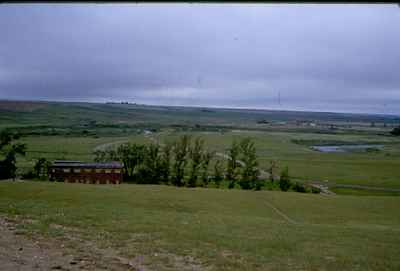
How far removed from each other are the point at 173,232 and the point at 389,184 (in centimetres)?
4323

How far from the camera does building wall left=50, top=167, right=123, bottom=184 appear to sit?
41.9 meters

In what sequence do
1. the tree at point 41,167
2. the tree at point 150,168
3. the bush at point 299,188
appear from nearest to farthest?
the bush at point 299,188 → the tree at point 41,167 → the tree at point 150,168

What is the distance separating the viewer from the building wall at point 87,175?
41938mm

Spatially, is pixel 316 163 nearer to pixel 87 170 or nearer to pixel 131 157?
pixel 131 157

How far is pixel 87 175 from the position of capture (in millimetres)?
41844

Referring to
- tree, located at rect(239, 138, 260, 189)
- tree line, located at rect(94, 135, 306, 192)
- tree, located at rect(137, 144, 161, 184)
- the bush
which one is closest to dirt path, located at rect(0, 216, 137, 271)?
tree line, located at rect(94, 135, 306, 192)

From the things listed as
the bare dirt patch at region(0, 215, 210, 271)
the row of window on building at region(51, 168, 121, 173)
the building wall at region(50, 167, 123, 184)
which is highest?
the bare dirt patch at region(0, 215, 210, 271)

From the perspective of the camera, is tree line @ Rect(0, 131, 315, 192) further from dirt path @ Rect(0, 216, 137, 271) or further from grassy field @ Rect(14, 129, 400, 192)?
dirt path @ Rect(0, 216, 137, 271)

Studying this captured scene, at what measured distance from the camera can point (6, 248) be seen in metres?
7.44

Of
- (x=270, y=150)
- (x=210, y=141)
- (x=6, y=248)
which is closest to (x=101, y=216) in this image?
(x=6, y=248)

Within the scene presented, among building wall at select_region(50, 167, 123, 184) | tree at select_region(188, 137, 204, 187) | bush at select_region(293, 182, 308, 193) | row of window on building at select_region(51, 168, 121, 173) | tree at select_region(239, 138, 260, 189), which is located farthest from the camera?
tree at select_region(188, 137, 204, 187)

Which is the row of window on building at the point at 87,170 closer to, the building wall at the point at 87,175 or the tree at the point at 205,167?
the building wall at the point at 87,175

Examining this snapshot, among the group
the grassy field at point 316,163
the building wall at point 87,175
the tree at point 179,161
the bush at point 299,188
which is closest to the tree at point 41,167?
the building wall at point 87,175

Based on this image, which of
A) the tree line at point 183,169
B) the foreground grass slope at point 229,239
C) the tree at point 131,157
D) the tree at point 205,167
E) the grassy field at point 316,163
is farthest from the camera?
the grassy field at point 316,163
